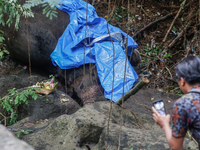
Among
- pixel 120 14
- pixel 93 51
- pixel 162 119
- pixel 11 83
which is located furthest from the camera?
pixel 120 14

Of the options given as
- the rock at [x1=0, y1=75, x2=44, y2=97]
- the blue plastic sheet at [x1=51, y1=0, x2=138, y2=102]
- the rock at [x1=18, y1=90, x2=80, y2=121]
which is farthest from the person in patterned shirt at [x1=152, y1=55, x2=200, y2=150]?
the rock at [x1=0, y1=75, x2=44, y2=97]

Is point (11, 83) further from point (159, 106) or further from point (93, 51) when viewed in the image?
point (159, 106)

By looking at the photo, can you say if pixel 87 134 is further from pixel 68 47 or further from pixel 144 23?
pixel 144 23

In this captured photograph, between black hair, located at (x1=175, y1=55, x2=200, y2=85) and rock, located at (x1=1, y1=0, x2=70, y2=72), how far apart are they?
3.94 meters

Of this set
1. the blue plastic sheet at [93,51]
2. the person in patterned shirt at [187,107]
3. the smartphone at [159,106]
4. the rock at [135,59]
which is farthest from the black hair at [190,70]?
the rock at [135,59]

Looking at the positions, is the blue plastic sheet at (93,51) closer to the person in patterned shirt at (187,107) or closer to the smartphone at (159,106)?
the smartphone at (159,106)

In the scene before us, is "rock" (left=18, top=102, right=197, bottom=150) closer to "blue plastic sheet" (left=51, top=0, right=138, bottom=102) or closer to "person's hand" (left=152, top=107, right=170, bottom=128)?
"person's hand" (left=152, top=107, right=170, bottom=128)

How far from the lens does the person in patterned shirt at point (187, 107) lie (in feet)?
3.49

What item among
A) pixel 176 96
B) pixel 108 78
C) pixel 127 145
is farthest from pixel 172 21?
pixel 127 145

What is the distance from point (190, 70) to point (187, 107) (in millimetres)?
231

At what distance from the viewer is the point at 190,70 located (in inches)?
44.3

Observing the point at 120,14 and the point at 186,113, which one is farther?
the point at 120,14

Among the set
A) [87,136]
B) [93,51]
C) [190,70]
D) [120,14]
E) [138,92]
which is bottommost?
[138,92]

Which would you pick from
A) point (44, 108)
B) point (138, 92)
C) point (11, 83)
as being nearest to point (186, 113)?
point (44, 108)
